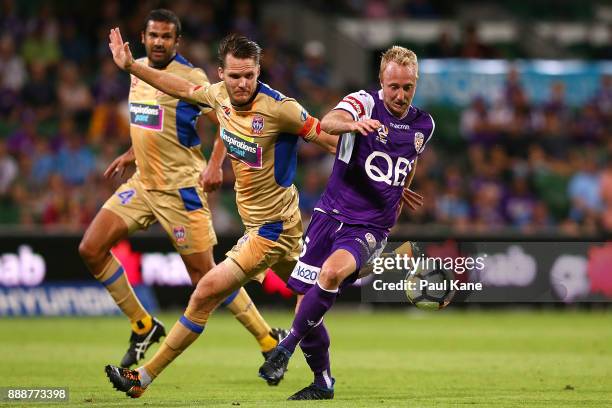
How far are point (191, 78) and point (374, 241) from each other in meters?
2.55

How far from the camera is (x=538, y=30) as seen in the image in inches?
1094

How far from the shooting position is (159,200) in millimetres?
10438

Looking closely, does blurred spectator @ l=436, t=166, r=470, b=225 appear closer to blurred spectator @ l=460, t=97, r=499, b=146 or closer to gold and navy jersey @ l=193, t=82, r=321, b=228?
blurred spectator @ l=460, t=97, r=499, b=146

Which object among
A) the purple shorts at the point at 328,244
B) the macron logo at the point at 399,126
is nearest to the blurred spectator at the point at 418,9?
the macron logo at the point at 399,126

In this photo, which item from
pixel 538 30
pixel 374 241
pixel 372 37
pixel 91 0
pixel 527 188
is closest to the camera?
pixel 374 241

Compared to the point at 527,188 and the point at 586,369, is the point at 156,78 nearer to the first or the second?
the point at 586,369

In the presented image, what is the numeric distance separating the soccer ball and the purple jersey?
2.63ft

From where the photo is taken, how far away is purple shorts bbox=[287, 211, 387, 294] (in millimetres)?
8328

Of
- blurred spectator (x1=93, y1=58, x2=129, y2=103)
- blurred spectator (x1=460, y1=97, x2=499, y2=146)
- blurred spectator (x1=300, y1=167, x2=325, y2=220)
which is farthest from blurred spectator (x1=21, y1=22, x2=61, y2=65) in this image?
blurred spectator (x1=460, y1=97, x2=499, y2=146)

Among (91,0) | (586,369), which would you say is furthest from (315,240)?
(91,0)

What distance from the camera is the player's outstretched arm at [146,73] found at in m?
8.59

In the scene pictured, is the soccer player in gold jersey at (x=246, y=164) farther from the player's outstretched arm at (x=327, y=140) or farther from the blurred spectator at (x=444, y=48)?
the blurred spectator at (x=444, y=48)

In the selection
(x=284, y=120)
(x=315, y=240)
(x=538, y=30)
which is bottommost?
(x=315, y=240)

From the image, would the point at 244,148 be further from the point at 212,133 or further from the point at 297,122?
the point at 212,133
